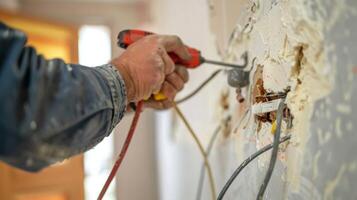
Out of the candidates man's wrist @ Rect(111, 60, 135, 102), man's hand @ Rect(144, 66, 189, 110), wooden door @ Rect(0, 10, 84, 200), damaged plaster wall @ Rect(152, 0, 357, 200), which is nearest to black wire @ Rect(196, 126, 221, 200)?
damaged plaster wall @ Rect(152, 0, 357, 200)

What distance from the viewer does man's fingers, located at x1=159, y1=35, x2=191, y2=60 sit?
2.24ft

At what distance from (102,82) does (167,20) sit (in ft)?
2.82

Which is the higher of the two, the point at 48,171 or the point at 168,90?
the point at 168,90

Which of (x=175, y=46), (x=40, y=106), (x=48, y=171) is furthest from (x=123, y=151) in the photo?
(x=48, y=171)

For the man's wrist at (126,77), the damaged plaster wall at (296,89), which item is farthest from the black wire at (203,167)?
the man's wrist at (126,77)

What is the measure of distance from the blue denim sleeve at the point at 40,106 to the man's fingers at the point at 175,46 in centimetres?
25

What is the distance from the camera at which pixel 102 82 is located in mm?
479

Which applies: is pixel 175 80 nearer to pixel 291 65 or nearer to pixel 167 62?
pixel 167 62

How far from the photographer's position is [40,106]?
1.29ft

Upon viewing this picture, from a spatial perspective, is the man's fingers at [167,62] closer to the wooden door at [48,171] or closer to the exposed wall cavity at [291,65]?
the exposed wall cavity at [291,65]

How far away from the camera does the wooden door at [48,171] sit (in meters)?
1.67

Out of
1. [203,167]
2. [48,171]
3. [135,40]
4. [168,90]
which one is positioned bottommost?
[48,171]

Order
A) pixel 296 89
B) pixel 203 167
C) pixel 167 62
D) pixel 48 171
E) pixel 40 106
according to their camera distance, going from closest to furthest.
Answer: pixel 40 106 < pixel 296 89 < pixel 167 62 < pixel 203 167 < pixel 48 171

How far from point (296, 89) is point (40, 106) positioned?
0.36m
